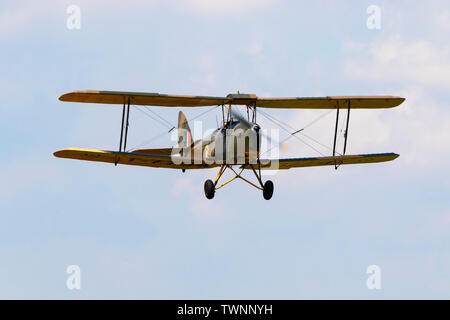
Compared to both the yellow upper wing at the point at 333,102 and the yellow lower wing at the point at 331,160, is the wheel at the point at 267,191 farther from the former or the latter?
the yellow upper wing at the point at 333,102

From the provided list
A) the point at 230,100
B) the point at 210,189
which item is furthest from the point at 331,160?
the point at 210,189

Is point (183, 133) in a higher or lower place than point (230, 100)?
lower

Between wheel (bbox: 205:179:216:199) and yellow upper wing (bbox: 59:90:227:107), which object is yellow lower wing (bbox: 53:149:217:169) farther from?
yellow upper wing (bbox: 59:90:227:107)

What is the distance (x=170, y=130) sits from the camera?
3108cm

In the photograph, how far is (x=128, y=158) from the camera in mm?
28500

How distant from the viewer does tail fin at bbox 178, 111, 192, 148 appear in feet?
105

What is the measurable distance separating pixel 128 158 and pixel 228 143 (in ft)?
9.14

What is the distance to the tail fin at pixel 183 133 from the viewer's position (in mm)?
31978

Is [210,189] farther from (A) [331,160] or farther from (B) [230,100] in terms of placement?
(A) [331,160]

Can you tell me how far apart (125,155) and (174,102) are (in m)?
2.19

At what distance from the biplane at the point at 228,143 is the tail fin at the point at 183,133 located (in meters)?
0.95

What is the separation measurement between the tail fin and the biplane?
3.13ft
